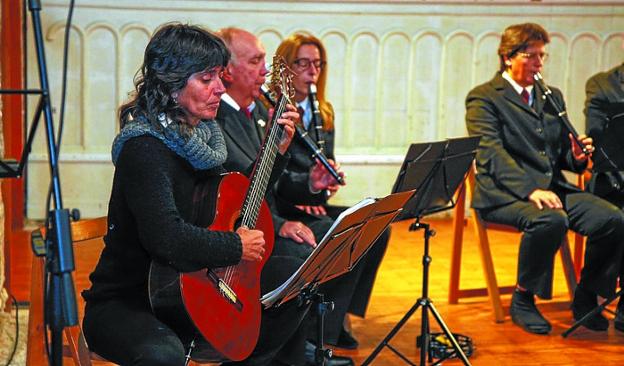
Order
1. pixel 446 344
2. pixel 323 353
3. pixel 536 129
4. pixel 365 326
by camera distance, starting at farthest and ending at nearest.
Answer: pixel 536 129
pixel 365 326
pixel 446 344
pixel 323 353

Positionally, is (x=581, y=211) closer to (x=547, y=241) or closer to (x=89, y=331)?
(x=547, y=241)

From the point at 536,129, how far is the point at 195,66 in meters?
2.42

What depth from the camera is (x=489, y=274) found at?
4.52 meters

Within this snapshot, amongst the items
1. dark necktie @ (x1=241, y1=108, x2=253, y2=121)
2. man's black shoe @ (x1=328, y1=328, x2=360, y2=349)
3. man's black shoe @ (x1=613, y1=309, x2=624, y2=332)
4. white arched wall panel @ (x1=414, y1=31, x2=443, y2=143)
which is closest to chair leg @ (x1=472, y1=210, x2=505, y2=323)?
man's black shoe @ (x1=613, y1=309, x2=624, y2=332)

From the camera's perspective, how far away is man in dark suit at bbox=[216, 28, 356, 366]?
3.63 metres

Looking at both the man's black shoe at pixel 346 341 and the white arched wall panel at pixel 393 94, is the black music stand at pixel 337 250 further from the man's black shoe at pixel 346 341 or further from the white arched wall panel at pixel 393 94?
the white arched wall panel at pixel 393 94

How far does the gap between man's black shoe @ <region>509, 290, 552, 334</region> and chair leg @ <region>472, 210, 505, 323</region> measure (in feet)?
0.21

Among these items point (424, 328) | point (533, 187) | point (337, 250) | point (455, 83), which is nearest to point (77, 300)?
point (337, 250)

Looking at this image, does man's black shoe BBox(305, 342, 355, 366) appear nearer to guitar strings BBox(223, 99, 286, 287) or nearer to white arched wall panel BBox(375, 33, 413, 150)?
guitar strings BBox(223, 99, 286, 287)

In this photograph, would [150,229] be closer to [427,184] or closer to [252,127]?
[252,127]

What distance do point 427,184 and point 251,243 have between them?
1.15 meters

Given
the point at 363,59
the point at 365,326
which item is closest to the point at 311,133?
the point at 365,326

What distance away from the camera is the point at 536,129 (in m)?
4.61

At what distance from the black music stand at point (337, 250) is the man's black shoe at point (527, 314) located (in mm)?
1544
